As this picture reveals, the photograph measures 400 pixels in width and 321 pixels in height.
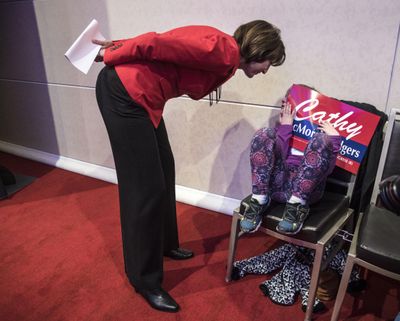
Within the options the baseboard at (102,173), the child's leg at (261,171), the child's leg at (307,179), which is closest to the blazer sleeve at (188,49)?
the child's leg at (261,171)

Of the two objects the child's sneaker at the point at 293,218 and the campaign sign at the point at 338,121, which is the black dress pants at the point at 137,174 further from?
the campaign sign at the point at 338,121

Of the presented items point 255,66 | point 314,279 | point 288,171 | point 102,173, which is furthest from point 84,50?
point 102,173

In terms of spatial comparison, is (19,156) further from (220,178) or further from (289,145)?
(289,145)

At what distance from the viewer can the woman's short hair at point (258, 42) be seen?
1.29m

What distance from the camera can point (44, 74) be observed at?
2.91 metres

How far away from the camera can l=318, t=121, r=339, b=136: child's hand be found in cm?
151

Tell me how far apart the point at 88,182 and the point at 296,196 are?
1.95 m

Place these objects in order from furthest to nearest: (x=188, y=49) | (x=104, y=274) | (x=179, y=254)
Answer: (x=179, y=254) < (x=104, y=274) < (x=188, y=49)

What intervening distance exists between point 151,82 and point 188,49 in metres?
0.20

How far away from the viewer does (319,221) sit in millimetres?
1388

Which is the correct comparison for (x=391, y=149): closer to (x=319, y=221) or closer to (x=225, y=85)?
(x=319, y=221)

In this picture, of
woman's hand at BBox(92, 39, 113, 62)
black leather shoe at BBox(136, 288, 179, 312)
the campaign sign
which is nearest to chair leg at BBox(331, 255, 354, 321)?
the campaign sign

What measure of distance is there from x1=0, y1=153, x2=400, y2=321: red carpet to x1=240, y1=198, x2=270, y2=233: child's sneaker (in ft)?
1.33

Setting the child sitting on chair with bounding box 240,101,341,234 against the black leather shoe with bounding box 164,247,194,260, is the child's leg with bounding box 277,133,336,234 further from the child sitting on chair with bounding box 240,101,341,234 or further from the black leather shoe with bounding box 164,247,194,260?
the black leather shoe with bounding box 164,247,194,260
